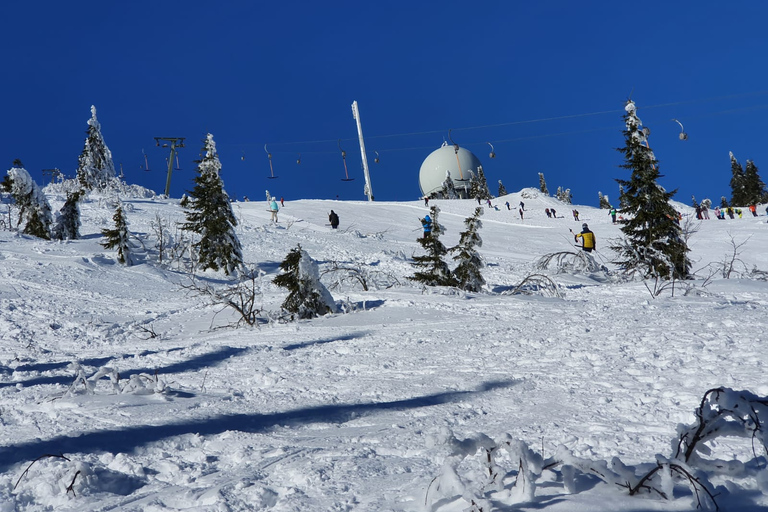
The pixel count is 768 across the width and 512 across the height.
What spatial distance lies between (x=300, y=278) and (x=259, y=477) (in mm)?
7273

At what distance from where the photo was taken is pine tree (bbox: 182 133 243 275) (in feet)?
67.0

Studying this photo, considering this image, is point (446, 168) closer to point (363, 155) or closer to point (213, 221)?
point (363, 155)

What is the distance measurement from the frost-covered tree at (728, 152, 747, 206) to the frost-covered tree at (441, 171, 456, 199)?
1285 inches

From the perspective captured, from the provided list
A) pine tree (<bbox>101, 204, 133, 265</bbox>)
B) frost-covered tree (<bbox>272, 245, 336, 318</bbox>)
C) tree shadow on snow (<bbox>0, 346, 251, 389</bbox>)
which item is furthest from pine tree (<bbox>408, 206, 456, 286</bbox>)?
pine tree (<bbox>101, 204, 133, 265</bbox>)

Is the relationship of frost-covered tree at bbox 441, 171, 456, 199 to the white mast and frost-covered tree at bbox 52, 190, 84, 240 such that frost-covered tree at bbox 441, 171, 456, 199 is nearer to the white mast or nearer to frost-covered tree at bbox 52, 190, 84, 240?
the white mast

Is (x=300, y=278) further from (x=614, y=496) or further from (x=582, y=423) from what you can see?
(x=614, y=496)

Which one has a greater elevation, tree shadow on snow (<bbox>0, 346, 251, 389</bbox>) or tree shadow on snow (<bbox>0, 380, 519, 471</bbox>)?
tree shadow on snow (<bbox>0, 346, 251, 389</bbox>)

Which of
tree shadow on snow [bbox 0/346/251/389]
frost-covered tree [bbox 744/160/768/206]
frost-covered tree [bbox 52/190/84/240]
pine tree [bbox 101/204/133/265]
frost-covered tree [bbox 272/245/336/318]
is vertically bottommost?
tree shadow on snow [bbox 0/346/251/389]

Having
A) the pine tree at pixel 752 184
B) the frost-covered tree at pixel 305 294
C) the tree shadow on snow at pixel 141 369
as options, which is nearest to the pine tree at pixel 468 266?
the frost-covered tree at pixel 305 294

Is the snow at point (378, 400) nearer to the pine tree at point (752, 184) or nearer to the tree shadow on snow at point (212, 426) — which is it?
the tree shadow on snow at point (212, 426)

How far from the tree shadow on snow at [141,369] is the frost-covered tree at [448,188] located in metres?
75.8

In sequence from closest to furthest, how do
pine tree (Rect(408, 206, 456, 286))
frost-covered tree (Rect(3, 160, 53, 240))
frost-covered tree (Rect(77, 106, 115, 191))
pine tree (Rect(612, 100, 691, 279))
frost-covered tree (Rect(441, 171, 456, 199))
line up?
1. pine tree (Rect(408, 206, 456, 286))
2. pine tree (Rect(612, 100, 691, 279))
3. frost-covered tree (Rect(3, 160, 53, 240))
4. frost-covered tree (Rect(77, 106, 115, 191))
5. frost-covered tree (Rect(441, 171, 456, 199))

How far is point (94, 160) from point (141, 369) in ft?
167

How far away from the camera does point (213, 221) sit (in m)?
20.6
